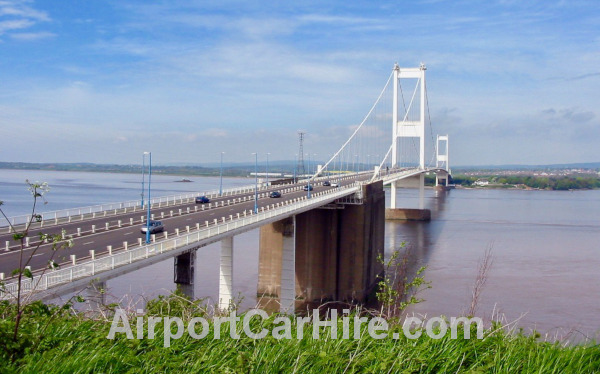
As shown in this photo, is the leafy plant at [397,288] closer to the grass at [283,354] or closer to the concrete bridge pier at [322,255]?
the grass at [283,354]

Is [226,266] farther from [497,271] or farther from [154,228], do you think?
[497,271]

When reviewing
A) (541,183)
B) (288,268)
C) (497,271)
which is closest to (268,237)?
(288,268)

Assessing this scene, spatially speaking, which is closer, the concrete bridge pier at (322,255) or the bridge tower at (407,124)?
the concrete bridge pier at (322,255)

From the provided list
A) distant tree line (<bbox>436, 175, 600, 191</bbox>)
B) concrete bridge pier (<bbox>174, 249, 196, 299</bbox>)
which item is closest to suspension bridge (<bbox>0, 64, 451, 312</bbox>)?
concrete bridge pier (<bbox>174, 249, 196, 299</bbox>)

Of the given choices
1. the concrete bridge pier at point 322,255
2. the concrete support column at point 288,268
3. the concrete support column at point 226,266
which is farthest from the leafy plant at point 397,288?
the concrete bridge pier at point 322,255

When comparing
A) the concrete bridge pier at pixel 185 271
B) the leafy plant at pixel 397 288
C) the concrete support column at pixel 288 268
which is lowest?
the concrete support column at pixel 288 268

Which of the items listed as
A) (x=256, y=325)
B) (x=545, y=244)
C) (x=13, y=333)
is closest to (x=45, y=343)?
(x=13, y=333)
